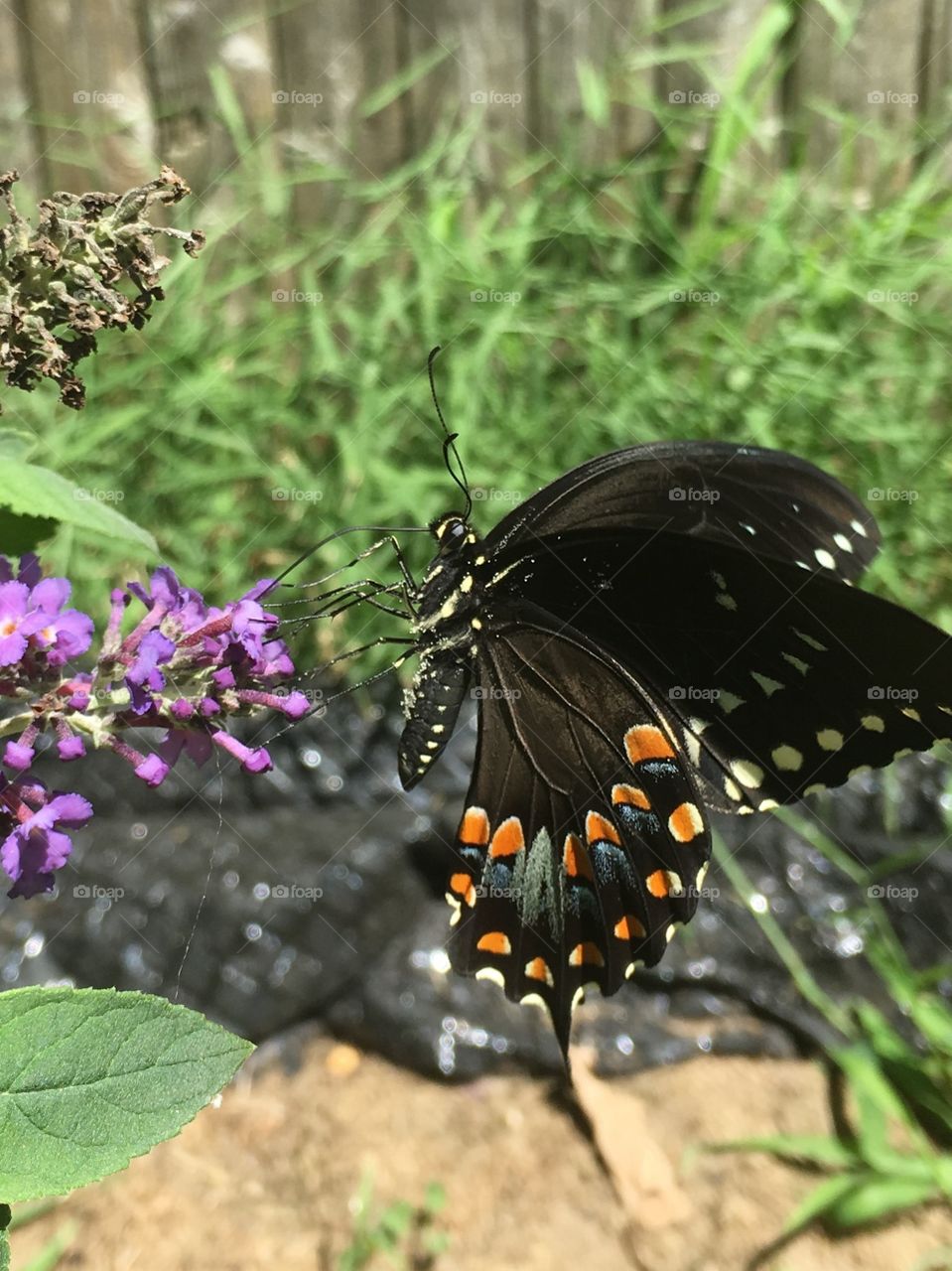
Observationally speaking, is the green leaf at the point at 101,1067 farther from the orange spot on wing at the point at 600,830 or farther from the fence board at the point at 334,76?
the fence board at the point at 334,76

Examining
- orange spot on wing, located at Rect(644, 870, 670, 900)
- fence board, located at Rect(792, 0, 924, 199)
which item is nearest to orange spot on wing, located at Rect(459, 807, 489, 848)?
orange spot on wing, located at Rect(644, 870, 670, 900)

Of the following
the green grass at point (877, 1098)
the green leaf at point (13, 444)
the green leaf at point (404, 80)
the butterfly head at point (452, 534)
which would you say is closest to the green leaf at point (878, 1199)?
the green grass at point (877, 1098)

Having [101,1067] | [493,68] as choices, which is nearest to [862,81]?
[493,68]

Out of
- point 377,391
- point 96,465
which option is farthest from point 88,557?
point 377,391

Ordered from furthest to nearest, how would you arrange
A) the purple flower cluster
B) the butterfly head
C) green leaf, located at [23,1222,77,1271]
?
green leaf, located at [23,1222,77,1271] < the butterfly head < the purple flower cluster

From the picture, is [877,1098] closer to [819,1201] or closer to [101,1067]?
[819,1201]

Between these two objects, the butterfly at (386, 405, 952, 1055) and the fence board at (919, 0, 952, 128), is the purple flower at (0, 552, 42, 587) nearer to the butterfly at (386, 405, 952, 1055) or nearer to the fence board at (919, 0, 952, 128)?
the butterfly at (386, 405, 952, 1055)

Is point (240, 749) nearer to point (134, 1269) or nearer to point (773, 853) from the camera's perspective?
point (134, 1269)
